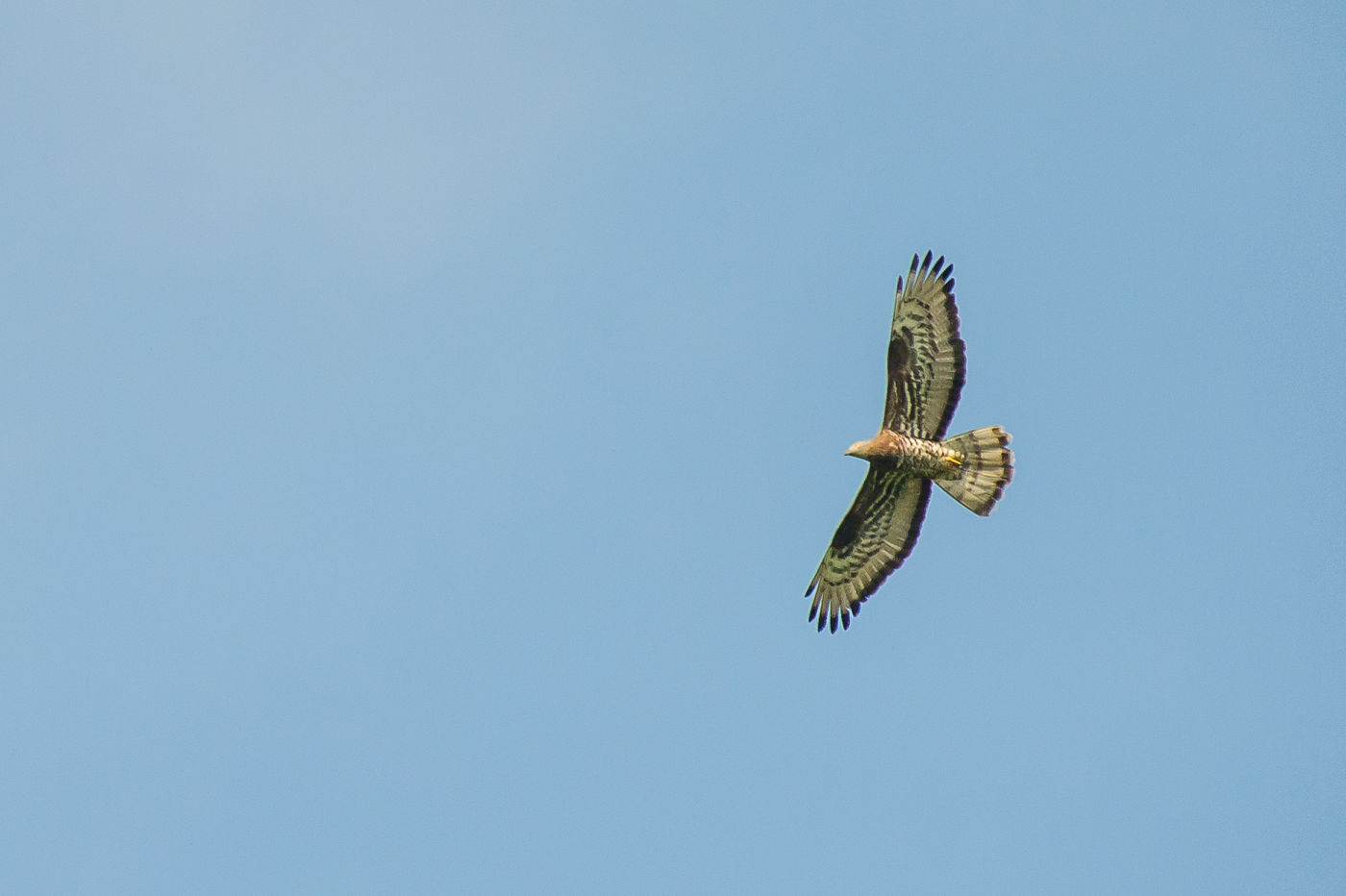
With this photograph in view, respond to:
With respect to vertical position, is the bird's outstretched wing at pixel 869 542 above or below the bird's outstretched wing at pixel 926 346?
below

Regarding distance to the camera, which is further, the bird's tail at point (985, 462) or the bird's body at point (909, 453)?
the bird's tail at point (985, 462)

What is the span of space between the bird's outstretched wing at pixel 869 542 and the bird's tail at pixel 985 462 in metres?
0.59

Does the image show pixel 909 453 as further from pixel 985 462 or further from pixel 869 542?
pixel 869 542

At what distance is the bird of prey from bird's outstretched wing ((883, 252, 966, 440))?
11mm

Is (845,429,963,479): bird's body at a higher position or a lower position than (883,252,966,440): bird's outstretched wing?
lower

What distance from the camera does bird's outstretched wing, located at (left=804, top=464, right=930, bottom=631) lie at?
20.5 metres

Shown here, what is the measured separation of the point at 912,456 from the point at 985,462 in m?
0.89

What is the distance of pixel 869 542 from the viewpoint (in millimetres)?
21016

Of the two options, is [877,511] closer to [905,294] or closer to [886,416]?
[886,416]

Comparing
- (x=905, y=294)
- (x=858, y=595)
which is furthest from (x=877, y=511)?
(x=905, y=294)

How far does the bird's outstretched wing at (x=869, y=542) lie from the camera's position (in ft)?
67.4

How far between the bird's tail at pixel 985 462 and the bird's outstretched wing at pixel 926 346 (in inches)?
20.5

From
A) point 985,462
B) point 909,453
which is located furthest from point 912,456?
point 985,462

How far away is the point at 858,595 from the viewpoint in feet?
69.4
